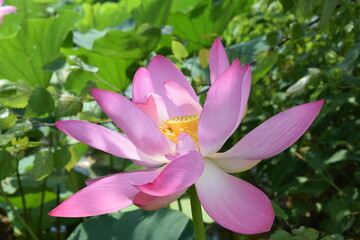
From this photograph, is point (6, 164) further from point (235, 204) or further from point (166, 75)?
point (235, 204)

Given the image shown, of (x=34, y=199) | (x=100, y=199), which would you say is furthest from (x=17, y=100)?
(x=34, y=199)

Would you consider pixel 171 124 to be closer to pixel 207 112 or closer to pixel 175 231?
pixel 207 112

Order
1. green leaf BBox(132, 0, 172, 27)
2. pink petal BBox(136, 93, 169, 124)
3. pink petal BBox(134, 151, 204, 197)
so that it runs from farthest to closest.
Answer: green leaf BBox(132, 0, 172, 27), pink petal BBox(136, 93, 169, 124), pink petal BBox(134, 151, 204, 197)

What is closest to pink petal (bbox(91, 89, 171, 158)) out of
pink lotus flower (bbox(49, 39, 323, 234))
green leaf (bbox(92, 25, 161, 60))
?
pink lotus flower (bbox(49, 39, 323, 234))

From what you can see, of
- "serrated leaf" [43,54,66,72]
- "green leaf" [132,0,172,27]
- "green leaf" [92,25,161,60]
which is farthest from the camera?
"green leaf" [132,0,172,27]

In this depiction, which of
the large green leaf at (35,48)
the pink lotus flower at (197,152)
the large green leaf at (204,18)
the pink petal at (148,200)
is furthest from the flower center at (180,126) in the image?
the large green leaf at (204,18)

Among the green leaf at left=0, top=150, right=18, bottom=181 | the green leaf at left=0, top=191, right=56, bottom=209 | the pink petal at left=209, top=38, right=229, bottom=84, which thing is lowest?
the green leaf at left=0, top=191, right=56, bottom=209

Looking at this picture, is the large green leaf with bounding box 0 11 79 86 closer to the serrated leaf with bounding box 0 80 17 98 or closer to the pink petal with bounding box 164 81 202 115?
the serrated leaf with bounding box 0 80 17 98

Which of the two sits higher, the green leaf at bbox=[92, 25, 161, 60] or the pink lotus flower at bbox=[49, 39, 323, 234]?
the pink lotus flower at bbox=[49, 39, 323, 234]
